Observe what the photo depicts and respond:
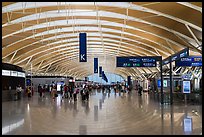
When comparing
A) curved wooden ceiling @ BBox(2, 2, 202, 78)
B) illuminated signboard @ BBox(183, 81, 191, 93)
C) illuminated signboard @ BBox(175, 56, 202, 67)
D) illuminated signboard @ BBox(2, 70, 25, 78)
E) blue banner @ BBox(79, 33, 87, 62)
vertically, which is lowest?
illuminated signboard @ BBox(183, 81, 191, 93)

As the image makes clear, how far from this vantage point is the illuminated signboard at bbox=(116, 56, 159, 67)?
27.1 metres

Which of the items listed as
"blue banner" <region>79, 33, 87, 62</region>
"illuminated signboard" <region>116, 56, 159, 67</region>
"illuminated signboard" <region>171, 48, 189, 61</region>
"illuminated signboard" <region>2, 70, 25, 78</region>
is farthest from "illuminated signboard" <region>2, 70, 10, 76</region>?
→ "illuminated signboard" <region>171, 48, 189, 61</region>

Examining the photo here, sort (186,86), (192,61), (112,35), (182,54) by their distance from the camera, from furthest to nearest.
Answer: (112,35), (192,61), (186,86), (182,54)

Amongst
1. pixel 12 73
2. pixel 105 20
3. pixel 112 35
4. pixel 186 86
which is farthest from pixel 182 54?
pixel 112 35

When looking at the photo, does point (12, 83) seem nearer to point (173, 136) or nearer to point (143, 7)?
point (143, 7)

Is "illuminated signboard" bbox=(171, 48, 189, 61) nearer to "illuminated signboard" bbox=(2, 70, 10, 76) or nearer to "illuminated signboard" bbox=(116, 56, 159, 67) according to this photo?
"illuminated signboard" bbox=(116, 56, 159, 67)

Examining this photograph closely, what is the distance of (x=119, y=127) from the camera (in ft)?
36.4

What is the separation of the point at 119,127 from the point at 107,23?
27221mm

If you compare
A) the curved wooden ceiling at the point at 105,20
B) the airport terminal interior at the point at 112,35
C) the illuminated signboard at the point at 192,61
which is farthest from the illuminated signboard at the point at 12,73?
the illuminated signboard at the point at 192,61

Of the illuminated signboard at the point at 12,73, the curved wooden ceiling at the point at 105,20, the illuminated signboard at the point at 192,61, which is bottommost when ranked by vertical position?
the illuminated signboard at the point at 12,73

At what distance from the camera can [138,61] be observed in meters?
27.5

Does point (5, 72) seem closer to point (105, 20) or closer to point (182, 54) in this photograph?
point (105, 20)

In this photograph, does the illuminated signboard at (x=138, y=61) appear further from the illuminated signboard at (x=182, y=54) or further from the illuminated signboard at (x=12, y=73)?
the illuminated signboard at (x=12, y=73)

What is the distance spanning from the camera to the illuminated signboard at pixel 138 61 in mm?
27125
